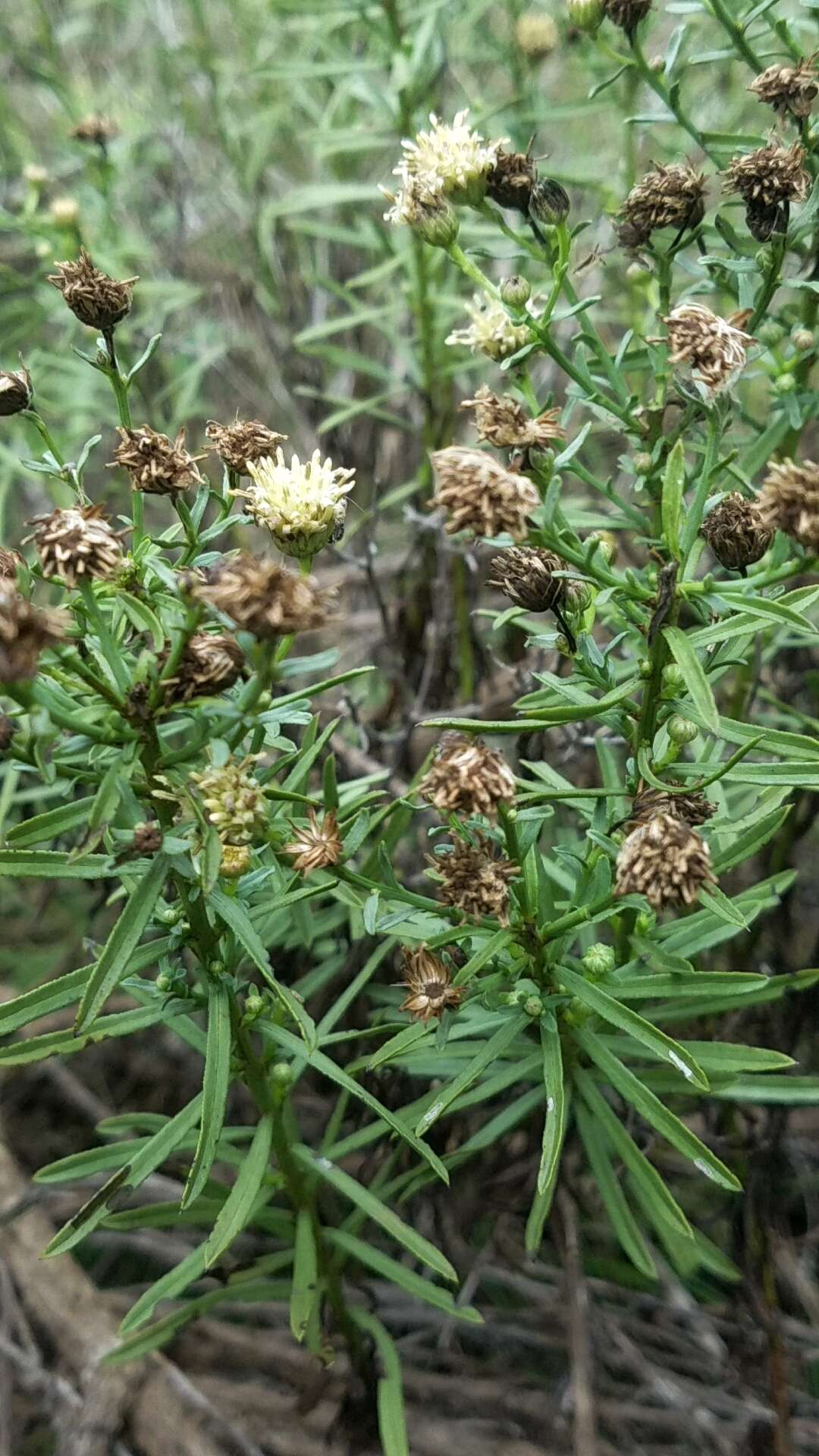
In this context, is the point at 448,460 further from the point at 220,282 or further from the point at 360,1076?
the point at 220,282

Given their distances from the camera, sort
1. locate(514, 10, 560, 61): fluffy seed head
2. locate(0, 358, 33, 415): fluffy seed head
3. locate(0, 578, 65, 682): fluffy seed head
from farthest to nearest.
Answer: locate(514, 10, 560, 61): fluffy seed head → locate(0, 358, 33, 415): fluffy seed head → locate(0, 578, 65, 682): fluffy seed head

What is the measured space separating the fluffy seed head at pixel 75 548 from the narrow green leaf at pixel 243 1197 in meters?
0.58

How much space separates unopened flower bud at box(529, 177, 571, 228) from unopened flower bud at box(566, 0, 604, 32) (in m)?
0.26

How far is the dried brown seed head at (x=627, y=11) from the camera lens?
115 cm

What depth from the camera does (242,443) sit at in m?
0.94

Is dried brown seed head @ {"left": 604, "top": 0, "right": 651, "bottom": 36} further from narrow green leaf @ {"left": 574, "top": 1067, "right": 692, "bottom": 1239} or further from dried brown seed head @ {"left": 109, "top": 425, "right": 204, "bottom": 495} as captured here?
narrow green leaf @ {"left": 574, "top": 1067, "right": 692, "bottom": 1239}

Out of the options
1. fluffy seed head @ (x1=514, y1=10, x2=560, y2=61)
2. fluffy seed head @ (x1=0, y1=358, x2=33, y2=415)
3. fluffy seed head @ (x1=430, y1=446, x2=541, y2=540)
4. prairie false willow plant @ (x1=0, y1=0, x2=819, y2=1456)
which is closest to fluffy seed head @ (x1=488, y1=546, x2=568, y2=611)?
prairie false willow plant @ (x1=0, y1=0, x2=819, y2=1456)

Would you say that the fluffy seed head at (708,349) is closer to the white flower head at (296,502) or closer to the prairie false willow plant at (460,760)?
the prairie false willow plant at (460,760)

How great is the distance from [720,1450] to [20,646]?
4.19 ft

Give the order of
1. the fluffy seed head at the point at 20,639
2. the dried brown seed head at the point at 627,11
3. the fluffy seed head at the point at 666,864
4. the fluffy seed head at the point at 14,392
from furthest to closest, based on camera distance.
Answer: the dried brown seed head at the point at 627,11
the fluffy seed head at the point at 14,392
the fluffy seed head at the point at 666,864
the fluffy seed head at the point at 20,639

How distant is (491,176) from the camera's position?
3.50 feet

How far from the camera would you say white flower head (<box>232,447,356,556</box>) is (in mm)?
922

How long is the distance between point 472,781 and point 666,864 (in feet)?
0.51

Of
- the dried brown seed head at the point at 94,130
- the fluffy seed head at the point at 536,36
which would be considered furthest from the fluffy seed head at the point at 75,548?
the fluffy seed head at the point at 536,36
